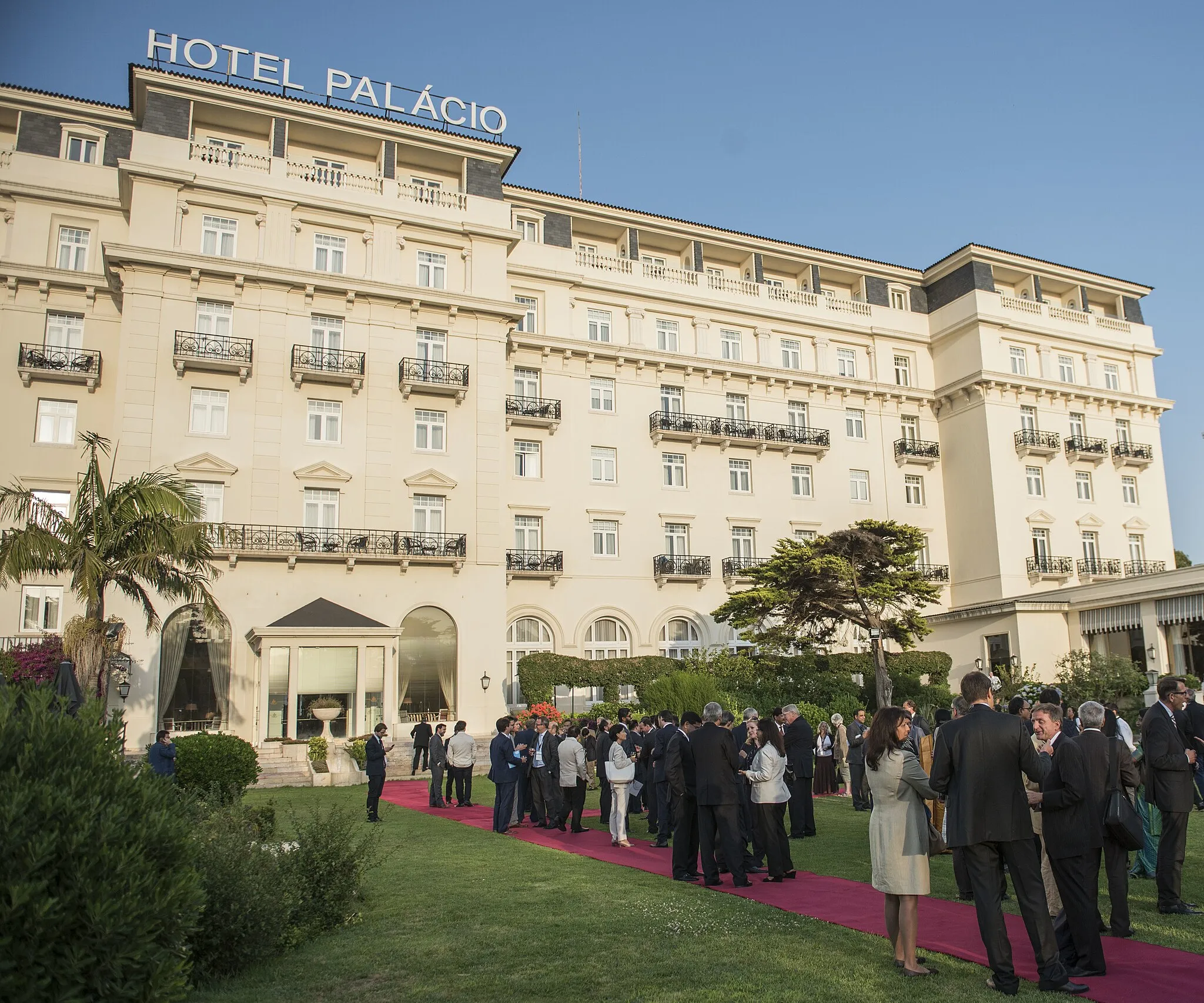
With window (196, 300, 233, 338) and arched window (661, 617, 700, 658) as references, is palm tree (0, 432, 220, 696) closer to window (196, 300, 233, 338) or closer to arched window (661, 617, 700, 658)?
window (196, 300, 233, 338)

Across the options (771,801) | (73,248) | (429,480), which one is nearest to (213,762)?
(771,801)

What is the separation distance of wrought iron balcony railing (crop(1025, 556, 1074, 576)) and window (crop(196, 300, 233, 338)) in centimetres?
3055

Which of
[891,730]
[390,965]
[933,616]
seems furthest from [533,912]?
[933,616]

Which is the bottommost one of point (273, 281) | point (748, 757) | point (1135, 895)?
point (1135, 895)

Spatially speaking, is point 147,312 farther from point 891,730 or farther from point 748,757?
point 891,730

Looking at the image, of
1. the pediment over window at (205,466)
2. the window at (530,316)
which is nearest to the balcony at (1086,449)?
the window at (530,316)

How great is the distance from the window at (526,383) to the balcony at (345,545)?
6396mm

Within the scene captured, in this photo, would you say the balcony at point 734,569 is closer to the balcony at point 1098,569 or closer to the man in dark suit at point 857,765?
the balcony at point 1098,569

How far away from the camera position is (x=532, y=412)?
33.8 metres

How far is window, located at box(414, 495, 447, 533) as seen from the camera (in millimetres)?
30625

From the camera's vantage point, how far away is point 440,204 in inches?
1273

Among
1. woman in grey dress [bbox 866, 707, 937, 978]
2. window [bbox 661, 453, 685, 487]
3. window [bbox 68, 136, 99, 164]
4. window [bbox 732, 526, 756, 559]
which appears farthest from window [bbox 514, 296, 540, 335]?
woman in grey dress [bbox 866, 707, 937, 978]

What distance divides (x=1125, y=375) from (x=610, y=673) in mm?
28614

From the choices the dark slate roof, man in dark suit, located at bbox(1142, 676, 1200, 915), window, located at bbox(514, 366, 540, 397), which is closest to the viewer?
man in dark suit, located at bbox(1142, 676, 1200, 915)
